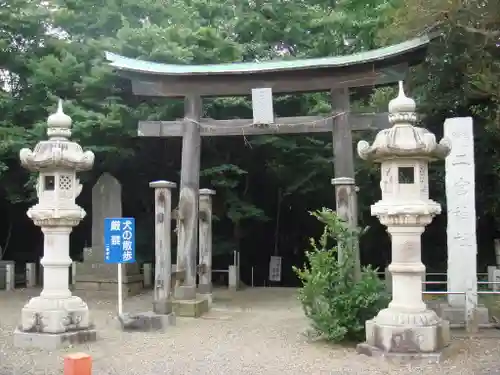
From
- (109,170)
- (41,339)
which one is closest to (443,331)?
(41,339)

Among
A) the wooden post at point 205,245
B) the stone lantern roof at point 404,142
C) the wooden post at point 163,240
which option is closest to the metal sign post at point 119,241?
the wooden post at point 163,240

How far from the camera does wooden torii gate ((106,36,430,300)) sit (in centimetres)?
1120

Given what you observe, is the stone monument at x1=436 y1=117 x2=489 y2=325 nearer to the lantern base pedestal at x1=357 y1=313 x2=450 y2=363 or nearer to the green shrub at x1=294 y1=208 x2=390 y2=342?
the green shrub at x1=294 y1=208 x2=390 y2=342

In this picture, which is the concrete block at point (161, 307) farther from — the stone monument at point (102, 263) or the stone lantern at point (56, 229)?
the stone monument at point (102, 263)

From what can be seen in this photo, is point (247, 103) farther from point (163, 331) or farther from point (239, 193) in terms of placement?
point (163, 331)

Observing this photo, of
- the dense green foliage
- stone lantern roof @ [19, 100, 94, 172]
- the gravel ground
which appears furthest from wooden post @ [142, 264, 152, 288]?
stone lantern roof @ [19, 100, 94, 172]

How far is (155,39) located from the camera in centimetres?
1404

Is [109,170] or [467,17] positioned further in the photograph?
[109,170]

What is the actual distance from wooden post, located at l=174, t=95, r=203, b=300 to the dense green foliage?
102 inches

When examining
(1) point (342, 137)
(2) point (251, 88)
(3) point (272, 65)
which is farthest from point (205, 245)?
(3) point (272, 65)

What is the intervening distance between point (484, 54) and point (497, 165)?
319 centimetres

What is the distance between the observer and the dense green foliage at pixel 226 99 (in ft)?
44.3

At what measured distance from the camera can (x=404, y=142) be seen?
7.63m

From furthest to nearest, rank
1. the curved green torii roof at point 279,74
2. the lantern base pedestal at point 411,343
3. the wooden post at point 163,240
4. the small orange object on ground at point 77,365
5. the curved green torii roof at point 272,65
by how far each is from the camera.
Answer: the curved green torii roof at point 279,74
the curved green torii roof at point 272,65
the wooden post at point 163,240
the lantern base pedestal at point 411,343
the small orange object on ground at point 77,365
